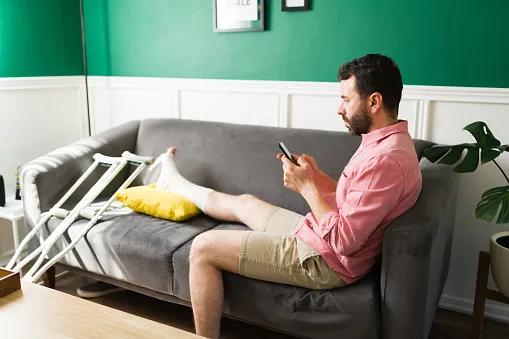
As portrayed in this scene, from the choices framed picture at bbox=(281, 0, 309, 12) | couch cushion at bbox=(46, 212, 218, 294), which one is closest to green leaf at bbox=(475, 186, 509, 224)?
couch cushion at bbox=(46, 212, 218, 294)

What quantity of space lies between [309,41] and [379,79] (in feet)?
3.40

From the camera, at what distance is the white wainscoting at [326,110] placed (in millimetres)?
2344

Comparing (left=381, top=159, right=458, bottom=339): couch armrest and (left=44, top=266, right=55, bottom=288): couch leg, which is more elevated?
(left=381, top=159, right=458, bottom=339): couch armrest

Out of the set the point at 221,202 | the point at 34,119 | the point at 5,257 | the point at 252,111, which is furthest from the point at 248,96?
the point at 5,257

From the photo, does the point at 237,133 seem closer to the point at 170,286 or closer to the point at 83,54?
the point at 170,286

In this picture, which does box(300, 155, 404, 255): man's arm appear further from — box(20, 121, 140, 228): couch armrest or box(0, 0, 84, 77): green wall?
box(0, 0, 84, 77): green wall

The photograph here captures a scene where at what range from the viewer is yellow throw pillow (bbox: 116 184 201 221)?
7.59ft

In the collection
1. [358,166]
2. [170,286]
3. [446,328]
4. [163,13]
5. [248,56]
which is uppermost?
[163,13]

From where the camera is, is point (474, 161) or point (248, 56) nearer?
point (474, 161)

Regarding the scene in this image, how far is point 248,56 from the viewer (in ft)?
9.36

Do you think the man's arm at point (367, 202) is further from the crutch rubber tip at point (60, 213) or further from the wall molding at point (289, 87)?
the crutch rubber tip at point (60, 213)

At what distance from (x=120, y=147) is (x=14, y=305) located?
5.02 ft

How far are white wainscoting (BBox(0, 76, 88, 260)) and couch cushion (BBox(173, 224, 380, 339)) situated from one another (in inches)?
69.9

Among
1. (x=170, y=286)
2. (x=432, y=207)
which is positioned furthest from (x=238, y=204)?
(x=432, y=207)
